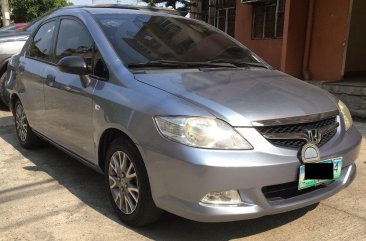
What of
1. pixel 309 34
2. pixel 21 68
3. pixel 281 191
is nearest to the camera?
pixel 281 191

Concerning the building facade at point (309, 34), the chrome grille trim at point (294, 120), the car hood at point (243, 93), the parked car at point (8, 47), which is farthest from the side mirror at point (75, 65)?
the building facade at point (309, 34)

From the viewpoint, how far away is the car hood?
9.63 feet

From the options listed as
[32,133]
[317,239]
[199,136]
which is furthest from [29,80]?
[317,239]

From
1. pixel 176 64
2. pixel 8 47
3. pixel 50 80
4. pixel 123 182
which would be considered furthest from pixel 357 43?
pixel 123 182

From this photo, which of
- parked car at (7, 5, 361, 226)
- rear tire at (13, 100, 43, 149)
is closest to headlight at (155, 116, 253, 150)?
parked car at (7, 5, 361, 226)

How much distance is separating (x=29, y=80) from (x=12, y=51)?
316cm

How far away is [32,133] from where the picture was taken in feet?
17.6

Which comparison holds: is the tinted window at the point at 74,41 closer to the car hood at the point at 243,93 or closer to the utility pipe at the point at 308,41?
the car hood at the point at 243,93

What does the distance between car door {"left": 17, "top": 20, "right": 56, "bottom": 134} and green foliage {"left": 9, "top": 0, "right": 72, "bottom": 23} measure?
2660 centimetres

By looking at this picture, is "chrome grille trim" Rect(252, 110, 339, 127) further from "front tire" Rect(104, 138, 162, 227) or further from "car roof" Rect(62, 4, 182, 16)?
"car roof" Rect(62, 4, 182, 16)

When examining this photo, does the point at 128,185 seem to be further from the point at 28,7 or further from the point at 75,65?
the point at 28,7

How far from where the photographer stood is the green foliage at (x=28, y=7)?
30.2 meters

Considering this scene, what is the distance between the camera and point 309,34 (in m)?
10.1

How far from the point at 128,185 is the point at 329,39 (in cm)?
760
